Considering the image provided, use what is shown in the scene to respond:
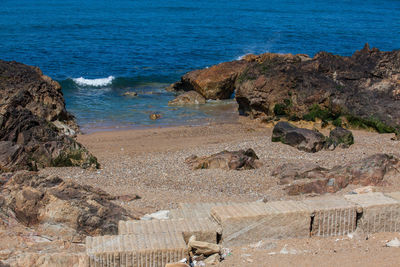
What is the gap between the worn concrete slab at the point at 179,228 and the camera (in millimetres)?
5699

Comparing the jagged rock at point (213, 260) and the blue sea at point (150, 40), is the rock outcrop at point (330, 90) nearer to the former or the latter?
the blue sea at point (150, 40)

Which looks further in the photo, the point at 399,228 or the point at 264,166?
the point at 264,166

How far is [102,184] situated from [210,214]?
158 inches

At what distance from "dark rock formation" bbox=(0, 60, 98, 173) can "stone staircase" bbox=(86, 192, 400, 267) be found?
5.29m

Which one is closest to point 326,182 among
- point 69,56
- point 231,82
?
point 231,82

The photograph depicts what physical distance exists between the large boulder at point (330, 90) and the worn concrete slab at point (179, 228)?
11.6 meters

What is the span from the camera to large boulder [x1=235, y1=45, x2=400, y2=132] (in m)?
16.6

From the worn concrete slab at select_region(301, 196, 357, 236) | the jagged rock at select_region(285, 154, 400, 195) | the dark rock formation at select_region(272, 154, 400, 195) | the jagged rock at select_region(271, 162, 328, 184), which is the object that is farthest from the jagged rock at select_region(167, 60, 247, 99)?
the worn concrete slab at select_region(301, 196, 357, 236)

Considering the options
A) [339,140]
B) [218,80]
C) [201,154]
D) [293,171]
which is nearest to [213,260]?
[293,171]

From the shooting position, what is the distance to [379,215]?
625 centimetres

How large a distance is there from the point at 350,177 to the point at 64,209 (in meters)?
4.66

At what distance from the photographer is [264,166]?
1104 centimetres

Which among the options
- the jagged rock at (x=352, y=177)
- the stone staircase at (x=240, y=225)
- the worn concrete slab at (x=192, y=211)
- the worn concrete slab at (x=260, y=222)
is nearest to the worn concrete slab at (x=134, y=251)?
the stone staircase at (x=240, y=225)

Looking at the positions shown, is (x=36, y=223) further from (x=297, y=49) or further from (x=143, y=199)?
(x=297, y=49)
